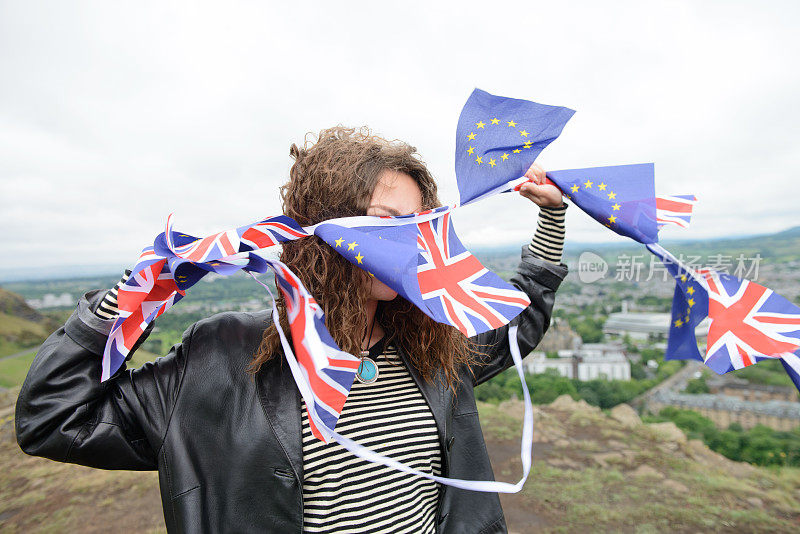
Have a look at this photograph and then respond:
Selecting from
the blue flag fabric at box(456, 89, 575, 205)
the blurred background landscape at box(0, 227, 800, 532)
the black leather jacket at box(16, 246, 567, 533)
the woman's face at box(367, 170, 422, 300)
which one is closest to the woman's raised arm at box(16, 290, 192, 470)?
the black leather jacket at box(16, 246, 567, 533)

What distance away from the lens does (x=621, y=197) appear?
1941 millimetres

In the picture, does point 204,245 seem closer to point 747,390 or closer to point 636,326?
point 747,390

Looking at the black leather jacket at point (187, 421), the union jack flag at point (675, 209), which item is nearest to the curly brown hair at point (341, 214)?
the black leather jacket at point (187, 421)

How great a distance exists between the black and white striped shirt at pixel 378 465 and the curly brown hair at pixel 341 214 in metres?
0.15

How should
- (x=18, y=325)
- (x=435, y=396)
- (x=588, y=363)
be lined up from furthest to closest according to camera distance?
(x=588, y=363), (x=18, y=325), (x=435, y=396)

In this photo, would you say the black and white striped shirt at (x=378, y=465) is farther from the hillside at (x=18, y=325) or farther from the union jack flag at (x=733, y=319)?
the hillside at (x=18, y=325)

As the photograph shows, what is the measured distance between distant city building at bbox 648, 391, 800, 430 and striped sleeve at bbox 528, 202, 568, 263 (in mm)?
13981

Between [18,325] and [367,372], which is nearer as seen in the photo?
[367,372]

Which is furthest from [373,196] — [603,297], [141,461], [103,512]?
[603,297]

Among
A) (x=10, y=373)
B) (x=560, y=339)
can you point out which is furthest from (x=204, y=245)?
(x=560, y=339)

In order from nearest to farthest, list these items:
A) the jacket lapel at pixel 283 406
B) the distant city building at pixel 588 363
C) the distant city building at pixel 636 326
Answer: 1. the jacket lapel at pixel 283 406
2. the distant city building at pixel 588 363
3. the distant city building at pixel 636 326

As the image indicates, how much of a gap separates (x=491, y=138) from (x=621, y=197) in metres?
0.66

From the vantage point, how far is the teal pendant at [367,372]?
171 centimetres

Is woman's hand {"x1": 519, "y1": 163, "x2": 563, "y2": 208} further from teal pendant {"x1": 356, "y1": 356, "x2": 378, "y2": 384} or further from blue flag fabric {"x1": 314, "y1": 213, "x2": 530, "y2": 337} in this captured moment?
teal pendant {"x1": 356, "y1": 356, "x2": 378, "y2": 384}
